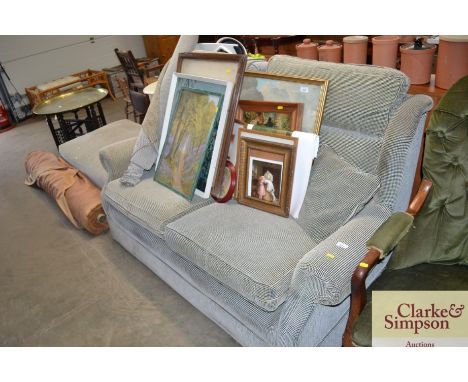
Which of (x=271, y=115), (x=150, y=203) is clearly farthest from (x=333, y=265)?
(x=150, y=203)

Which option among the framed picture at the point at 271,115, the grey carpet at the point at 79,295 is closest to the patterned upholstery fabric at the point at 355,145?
the framed picture at the point at 271,115

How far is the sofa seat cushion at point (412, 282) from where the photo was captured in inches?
46.2

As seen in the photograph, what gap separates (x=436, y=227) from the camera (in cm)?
143

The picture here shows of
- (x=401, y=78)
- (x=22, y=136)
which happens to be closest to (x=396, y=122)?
(x=401, y=78)

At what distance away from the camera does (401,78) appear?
1483 millimetres

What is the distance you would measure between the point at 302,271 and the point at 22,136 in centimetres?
478

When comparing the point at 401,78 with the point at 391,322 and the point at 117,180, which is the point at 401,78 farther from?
the point at 117,180

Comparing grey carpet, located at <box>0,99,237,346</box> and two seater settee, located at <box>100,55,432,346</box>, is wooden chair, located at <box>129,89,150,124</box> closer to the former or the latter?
grey carpet, located at <box>0,99,237,346</box>

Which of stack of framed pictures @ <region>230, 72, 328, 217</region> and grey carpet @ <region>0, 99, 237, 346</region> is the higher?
stack of framed pictures @ <region>230, 72, 328, 217</region>

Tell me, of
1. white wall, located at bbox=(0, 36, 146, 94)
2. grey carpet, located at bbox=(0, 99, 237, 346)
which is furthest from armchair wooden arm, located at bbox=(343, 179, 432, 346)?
white wall, located at bbox=(0, 36, 146, 94)

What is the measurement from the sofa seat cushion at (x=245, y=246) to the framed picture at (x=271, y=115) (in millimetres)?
408

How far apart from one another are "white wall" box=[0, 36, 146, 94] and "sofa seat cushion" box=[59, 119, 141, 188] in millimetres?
3118

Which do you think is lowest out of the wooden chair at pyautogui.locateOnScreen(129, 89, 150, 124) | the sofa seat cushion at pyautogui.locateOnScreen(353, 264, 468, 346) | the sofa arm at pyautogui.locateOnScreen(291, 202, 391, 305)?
the sofa seat cushion at pyautogui.locateOnScreen(353, 264, 468, 346)

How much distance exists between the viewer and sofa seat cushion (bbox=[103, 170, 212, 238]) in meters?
1.82
